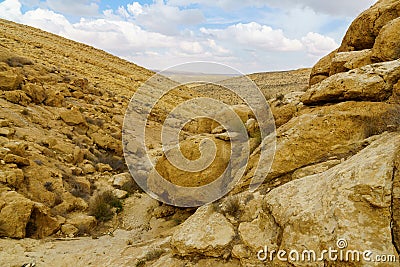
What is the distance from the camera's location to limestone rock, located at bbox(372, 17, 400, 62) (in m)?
5.76

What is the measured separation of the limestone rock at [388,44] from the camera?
18.9ft

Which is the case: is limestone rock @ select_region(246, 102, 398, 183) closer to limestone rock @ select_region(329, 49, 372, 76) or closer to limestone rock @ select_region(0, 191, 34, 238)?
limestone rock @ select_region(329, 49, 372, 76)

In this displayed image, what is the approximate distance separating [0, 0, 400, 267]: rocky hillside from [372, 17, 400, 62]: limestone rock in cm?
3

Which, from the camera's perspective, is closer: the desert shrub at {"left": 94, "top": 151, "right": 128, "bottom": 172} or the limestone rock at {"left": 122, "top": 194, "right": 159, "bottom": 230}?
the limestone rock at {"left": 122, "top": 194, "right": 159, "bottom": 230}

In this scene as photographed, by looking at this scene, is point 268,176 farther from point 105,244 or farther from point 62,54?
point 62,54

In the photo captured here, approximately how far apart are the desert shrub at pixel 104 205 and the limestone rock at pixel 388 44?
24.5ft

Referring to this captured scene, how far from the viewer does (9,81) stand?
1106 cm

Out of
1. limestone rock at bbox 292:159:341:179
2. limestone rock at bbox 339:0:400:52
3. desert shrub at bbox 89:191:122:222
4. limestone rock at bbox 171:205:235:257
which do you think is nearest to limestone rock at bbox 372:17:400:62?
limestone rock at bbox 339:0:400:52

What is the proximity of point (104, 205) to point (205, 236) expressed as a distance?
15.1ft

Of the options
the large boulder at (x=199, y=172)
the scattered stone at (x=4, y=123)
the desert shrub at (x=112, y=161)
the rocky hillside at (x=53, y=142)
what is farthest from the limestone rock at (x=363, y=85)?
the scattered stone at (x=4, y=123)

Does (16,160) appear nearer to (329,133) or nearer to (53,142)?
(53,142)

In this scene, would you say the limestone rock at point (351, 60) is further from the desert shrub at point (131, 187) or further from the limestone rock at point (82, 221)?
the limestone rock at point (82, 221)

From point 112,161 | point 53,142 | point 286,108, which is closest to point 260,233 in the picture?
point 286,108

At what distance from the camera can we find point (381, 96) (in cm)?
490
